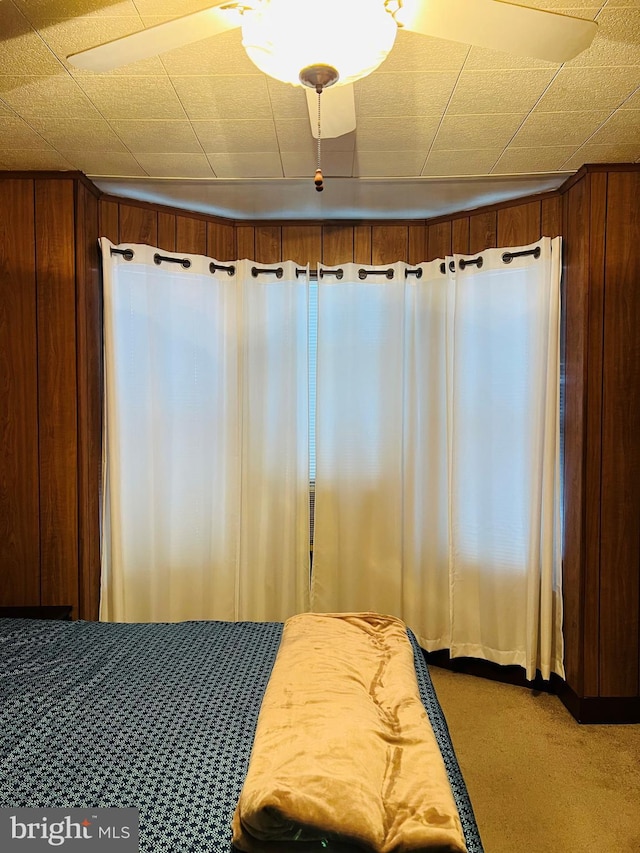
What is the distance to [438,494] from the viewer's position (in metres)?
3.14

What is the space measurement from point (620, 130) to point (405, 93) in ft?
3.12

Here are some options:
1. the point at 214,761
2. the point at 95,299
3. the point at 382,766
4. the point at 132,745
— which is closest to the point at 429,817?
the point at 382,766

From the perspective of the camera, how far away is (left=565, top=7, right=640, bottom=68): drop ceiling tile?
154cm

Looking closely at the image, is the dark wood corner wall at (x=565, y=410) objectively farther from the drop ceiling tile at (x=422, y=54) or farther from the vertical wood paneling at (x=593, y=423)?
the drop ceiling tile at (x=422, y=54)

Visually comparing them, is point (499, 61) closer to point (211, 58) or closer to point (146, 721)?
point (211, 58)

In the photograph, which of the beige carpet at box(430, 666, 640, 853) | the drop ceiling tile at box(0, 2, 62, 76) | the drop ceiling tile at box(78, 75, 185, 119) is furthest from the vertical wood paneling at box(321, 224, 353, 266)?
the beige carpet at box(430, 666, 640, 853)

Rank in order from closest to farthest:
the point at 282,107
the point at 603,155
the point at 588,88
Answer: the point at 588,88 → the point at 282,107 → the point at 603,155

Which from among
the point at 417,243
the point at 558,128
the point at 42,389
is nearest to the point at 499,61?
the point at 558,128

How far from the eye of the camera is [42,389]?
2676 mm

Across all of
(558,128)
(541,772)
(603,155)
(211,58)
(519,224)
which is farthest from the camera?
(519,224)

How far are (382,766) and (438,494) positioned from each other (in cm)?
206

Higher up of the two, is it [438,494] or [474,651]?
[438,494]

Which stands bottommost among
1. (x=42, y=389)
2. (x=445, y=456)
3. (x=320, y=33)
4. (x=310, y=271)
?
(x=445, y=456)

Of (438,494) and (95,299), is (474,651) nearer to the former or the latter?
(438,494)
